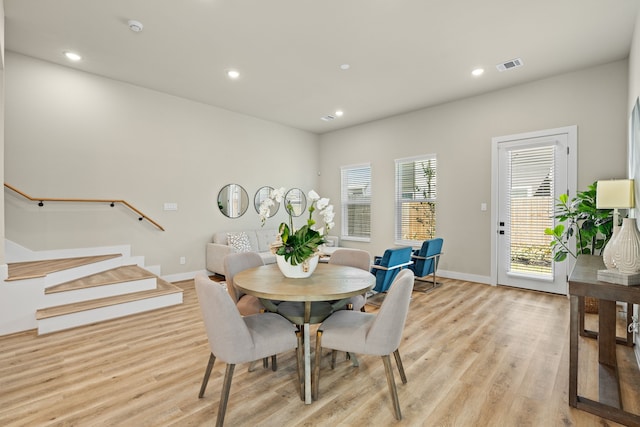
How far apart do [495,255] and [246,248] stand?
4.23 m

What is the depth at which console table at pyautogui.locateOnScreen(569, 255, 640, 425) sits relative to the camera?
175 centimetres

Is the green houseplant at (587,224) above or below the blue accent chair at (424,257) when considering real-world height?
above

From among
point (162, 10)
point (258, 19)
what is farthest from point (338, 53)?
point (162, 10)

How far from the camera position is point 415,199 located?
6000 millimetres

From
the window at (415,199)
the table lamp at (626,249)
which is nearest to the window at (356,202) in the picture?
the window at (415,199)

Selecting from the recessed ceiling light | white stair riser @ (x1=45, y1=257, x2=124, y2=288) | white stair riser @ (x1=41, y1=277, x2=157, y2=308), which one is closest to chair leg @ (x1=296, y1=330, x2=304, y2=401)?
white stair riser @ (x1=41, y1=277, x2=157, y2=308)

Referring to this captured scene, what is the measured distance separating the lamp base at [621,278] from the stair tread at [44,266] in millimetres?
4900

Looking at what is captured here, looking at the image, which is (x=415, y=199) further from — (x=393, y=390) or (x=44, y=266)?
(x=44, y=266)

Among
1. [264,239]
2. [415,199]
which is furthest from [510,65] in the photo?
[264,239]

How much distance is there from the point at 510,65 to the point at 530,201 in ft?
6.49

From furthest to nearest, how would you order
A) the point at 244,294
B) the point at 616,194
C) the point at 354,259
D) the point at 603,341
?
1. the point at 354,259
2. the point at 244,294
3. the point at 603,341
4. the point at 616,194

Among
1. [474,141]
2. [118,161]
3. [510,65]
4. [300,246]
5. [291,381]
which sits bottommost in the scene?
[291,381]

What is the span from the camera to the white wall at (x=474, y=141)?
13.1 feet

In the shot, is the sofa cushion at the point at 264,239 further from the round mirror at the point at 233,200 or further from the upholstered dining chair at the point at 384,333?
the upholstered dining chair at the point at 384,333
